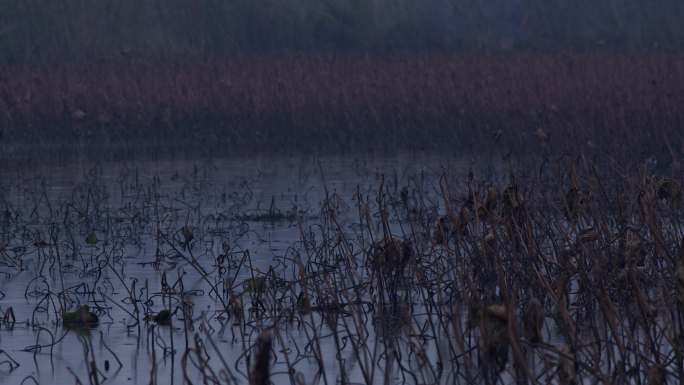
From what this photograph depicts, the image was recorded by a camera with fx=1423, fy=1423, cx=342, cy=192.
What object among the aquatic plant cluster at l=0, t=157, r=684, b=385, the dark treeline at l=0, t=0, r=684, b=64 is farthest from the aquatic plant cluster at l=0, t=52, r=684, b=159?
the dark treeline at l=0, t=0, r=684, b=64

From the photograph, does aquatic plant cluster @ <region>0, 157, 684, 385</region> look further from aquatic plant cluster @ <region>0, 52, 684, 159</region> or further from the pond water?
aquatic plant cluster @ <region>0, 52, 684, 159</region>

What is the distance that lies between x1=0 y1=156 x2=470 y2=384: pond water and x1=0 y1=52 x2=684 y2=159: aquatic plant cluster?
56.9 inches

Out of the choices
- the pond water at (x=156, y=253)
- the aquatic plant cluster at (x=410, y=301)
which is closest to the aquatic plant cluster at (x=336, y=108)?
the pond water at (x=156, y=253)

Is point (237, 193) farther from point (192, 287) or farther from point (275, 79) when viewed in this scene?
point (275, 79)

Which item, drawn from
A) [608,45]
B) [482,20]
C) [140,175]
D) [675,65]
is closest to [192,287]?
[140,175]

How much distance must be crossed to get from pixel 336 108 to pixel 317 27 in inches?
776

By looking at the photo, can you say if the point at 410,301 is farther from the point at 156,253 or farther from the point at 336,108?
the point at 336,108

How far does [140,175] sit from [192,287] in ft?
17.6

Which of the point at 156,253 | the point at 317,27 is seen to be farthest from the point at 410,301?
the point at 317,27

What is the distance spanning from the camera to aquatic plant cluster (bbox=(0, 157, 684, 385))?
4.18 meters

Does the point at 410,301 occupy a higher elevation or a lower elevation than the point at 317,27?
lower

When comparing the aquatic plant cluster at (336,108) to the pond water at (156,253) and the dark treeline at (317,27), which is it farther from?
the dark treeline at (317,27)

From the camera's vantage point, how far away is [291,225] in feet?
29.7

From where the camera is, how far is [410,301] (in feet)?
20.1
